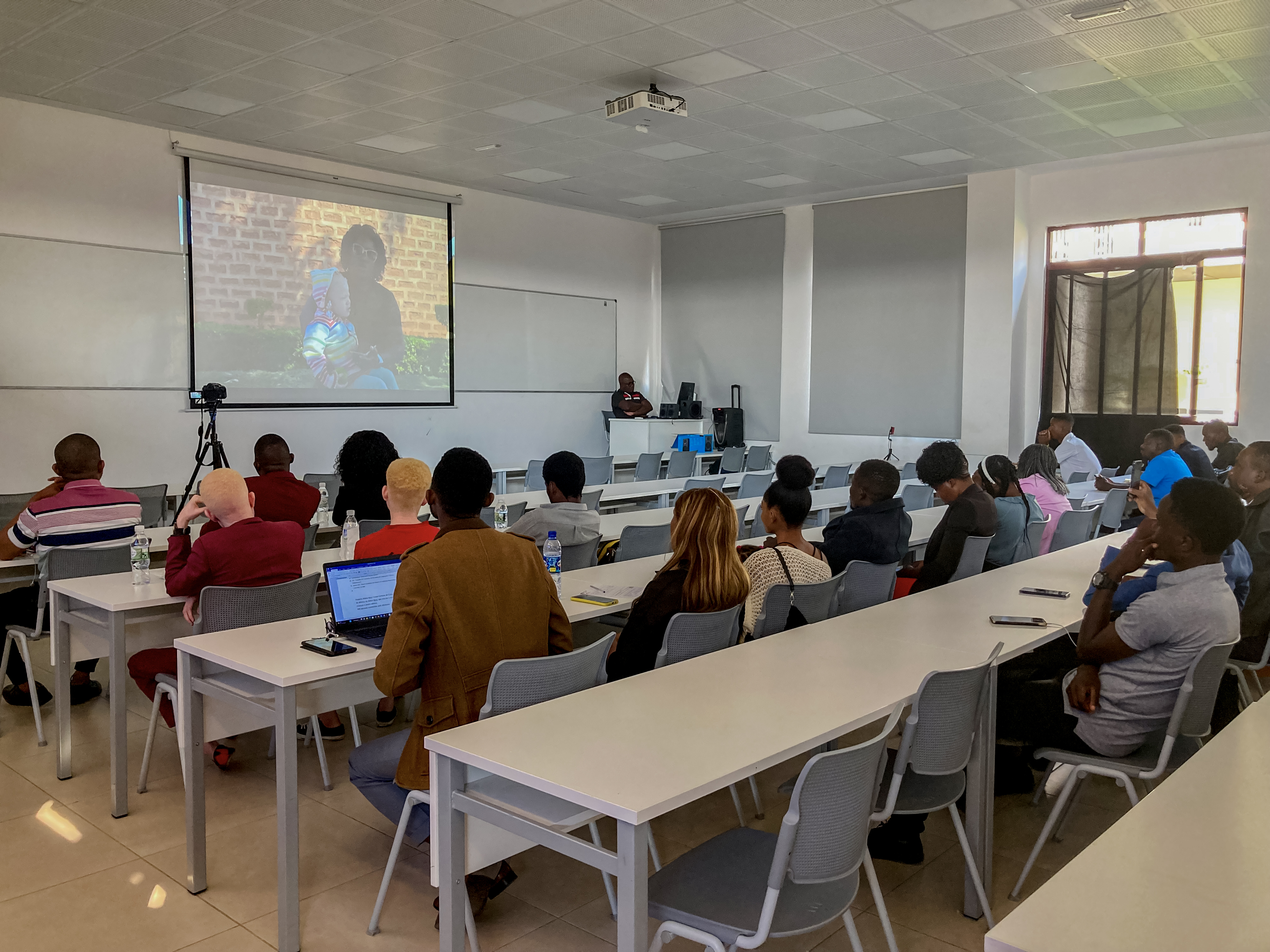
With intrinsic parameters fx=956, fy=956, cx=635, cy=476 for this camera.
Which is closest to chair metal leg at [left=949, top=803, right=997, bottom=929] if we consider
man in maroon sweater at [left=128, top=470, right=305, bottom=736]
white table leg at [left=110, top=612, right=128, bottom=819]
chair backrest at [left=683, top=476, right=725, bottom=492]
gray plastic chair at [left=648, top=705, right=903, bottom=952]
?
gray plastic chair at [left=648, top=705, right=903, bottom=952]

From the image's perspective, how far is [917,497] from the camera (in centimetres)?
675

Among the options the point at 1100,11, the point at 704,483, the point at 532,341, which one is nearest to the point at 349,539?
the point at 704,483

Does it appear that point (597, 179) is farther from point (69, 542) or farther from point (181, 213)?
point (69, 542)

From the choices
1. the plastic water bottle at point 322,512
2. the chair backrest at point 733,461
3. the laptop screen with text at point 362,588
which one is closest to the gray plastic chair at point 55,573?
the plastic water bottle at point 322,512

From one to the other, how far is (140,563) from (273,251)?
5.86 meters

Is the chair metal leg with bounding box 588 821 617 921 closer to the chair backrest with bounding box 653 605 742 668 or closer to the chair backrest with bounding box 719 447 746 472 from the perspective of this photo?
the chair backrest with bounding box 653 605 742 668

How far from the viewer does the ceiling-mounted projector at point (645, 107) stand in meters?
6.66

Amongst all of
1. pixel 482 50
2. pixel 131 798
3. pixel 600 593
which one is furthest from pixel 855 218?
pixel 131 798

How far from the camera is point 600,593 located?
3461 millimetres

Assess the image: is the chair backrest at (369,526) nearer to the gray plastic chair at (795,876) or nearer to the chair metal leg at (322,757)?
the chair metal leg at (322,757)

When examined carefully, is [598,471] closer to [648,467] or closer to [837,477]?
[648,467]

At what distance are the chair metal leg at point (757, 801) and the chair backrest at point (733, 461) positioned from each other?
704 centimetres

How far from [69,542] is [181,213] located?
4.93 m

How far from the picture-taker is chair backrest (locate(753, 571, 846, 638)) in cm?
313
